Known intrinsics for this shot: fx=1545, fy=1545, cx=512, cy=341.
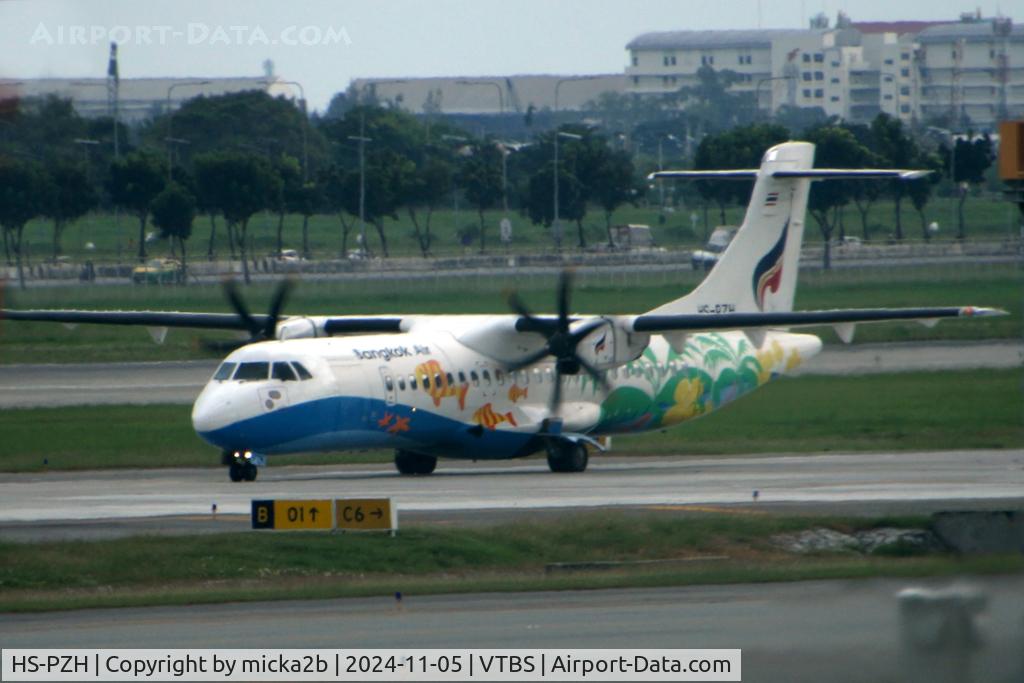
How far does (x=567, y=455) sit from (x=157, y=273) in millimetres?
33480

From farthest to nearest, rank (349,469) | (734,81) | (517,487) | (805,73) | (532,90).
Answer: (532,90)
(734,81)
(805,73)
(349,469)
(517,487)

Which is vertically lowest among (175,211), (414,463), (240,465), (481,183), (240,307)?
(414,463)

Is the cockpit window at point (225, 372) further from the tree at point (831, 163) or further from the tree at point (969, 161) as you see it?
the tree at point (969, 161)

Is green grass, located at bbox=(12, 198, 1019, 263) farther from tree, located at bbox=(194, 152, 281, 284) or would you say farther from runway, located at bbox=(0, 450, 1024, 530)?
runway, located at bbox=(0, 450, 1024, 530)

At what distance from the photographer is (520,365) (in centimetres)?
2964

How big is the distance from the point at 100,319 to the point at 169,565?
15.0m

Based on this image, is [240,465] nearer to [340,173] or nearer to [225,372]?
[225,372]

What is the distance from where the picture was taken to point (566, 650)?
36.8 feet

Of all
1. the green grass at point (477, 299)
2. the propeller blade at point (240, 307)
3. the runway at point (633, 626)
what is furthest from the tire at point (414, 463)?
the green grass at point (477, 299)

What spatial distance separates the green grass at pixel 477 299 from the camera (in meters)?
53.4

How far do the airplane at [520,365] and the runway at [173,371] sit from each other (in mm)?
10631

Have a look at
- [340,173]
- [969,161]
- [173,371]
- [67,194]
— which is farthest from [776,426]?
[340,173]

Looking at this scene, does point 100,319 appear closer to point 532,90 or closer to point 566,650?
point 566,650

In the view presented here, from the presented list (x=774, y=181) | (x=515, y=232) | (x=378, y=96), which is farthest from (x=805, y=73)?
(x=774, y=181)
